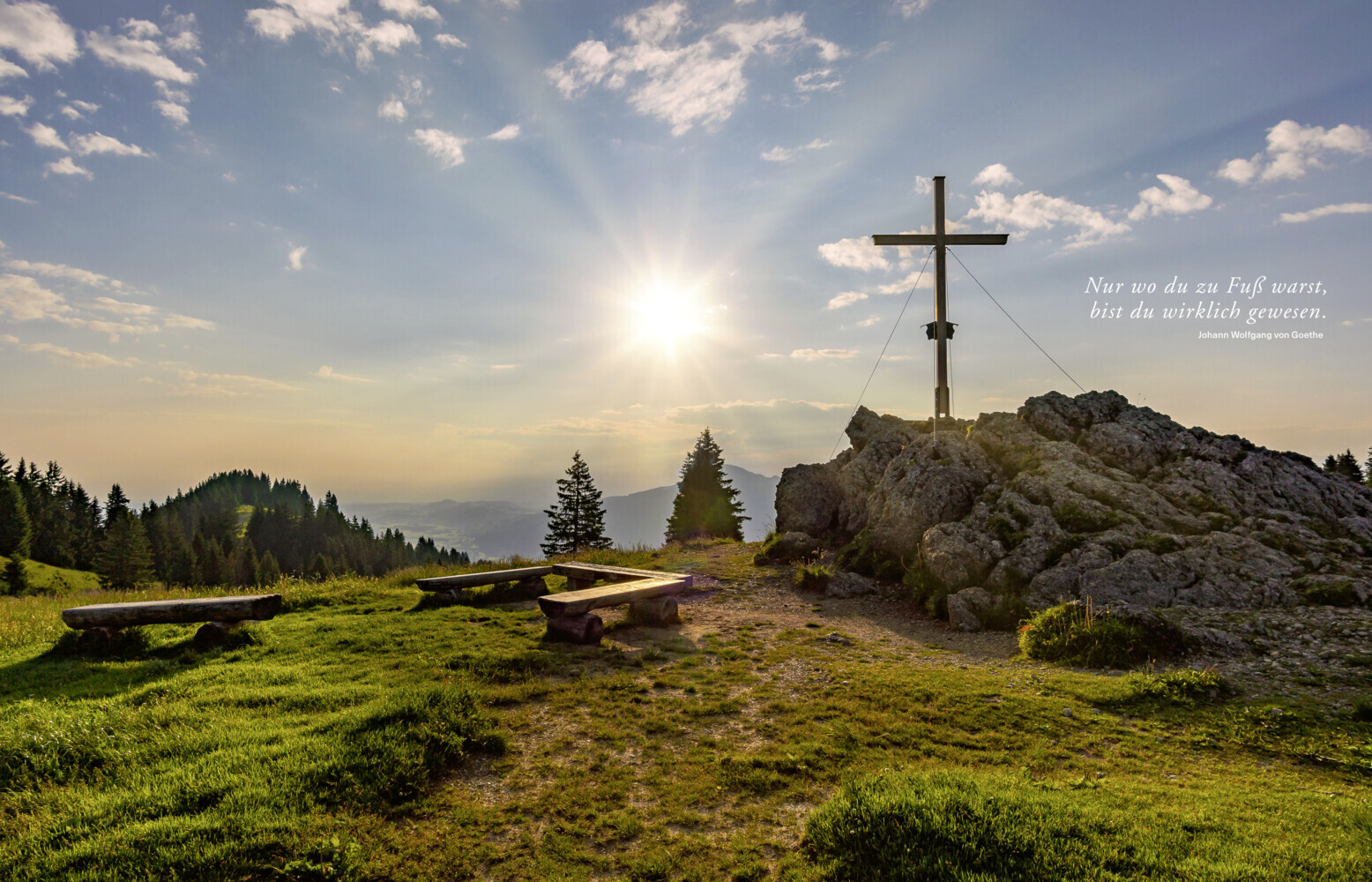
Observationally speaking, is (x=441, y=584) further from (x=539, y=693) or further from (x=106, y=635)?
(x=539, y=693)

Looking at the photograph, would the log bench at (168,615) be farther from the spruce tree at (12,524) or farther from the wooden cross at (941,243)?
the spruce tree at (12,524)

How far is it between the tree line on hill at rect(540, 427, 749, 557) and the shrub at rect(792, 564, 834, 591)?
707 inches

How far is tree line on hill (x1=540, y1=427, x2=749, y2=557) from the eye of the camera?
45031mm

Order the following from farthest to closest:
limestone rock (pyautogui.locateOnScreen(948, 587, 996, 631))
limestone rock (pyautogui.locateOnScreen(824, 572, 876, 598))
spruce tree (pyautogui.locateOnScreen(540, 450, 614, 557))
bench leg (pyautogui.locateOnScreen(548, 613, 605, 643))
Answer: spruce tree (pyautogui.locateOnScreen(540, 450, 614, 557)) < limestone rock (pyautogui.locateOnScreen(824, 572, 876, 598)) < limestone rock (pyautogui.locateOnScreen(948, 587, 996, 631)) < bench leg (pyautogui.locateOnScreen(548, 613, 605, 643))

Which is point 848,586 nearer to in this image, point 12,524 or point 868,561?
A: point 868,561

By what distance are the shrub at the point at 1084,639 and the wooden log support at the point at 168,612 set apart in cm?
1567

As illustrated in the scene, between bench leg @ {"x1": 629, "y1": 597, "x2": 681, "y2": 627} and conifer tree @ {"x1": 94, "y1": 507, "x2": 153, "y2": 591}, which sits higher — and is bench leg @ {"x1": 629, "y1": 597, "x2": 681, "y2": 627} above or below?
above

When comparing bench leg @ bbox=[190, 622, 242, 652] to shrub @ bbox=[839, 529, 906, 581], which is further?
shrub @ bbox=[839, 529, 906, 581]

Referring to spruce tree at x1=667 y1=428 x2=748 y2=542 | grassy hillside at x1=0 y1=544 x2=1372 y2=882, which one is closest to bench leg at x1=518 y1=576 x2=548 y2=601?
grassy hillside at x1=0 y1=544 x2=1372 y2=882

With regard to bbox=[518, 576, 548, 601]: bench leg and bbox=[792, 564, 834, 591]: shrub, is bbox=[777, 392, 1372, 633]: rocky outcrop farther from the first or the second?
bbox=[518, 576, 548, 601]: bench leg

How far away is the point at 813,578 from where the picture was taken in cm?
1730

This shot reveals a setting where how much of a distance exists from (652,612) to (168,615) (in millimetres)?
9577

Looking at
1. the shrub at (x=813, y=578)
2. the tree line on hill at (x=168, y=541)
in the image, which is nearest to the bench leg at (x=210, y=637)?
the shrub at (x=813, y=578)

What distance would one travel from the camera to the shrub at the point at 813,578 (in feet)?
56.2
